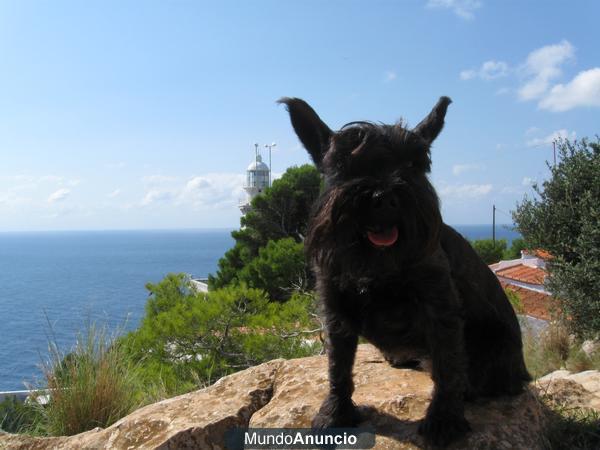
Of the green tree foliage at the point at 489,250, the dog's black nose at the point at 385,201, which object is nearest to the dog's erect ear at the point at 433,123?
the dog's black nose at the point at 385,201

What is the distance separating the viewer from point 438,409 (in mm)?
2744

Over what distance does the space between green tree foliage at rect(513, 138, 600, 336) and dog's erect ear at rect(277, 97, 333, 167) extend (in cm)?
695

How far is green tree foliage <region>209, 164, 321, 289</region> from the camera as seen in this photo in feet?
62.7

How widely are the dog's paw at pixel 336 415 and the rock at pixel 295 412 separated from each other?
13 cm

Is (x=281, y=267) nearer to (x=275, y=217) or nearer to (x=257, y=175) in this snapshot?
(x=275, y=217)

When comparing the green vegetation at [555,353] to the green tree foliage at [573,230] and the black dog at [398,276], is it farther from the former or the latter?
the black dog at [398,276]

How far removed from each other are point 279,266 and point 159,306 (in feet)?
12.5

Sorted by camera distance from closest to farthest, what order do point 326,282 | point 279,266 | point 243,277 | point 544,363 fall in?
point 326,282
point 544,363
point 279,266
point 243,277

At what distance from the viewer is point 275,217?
65.3 ft

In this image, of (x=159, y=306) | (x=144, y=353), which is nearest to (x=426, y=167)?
(x=144, y=353)

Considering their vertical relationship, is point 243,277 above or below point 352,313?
below

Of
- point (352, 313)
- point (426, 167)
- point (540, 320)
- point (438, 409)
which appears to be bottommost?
point (540, 320)

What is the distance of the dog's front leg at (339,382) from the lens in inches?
118

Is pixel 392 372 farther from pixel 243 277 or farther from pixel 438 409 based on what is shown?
pixel 243 277
